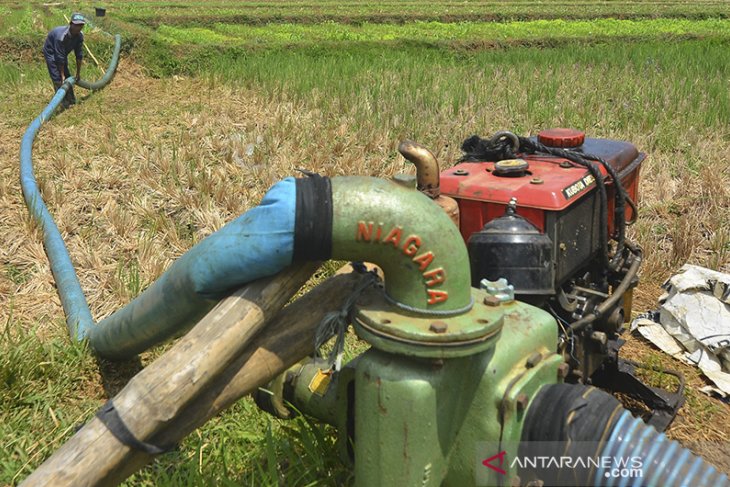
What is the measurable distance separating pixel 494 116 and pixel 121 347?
17.6 ft

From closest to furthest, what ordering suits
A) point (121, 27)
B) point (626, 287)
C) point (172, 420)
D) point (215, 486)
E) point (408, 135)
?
point (172, 420) → point (215, 486) → point (626, 287) → point (408, 135) → point (121, 27)

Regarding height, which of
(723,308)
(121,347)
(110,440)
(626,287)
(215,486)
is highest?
(110,440)

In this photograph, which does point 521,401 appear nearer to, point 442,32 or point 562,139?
point 562,139

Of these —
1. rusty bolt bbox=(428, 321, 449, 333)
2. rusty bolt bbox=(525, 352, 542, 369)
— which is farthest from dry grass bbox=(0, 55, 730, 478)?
rusty bolt bbox=(428, 321, 449, 333)

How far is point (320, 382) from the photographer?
7.30ft

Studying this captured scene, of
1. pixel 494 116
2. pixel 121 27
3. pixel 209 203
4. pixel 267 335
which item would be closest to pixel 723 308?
pixel 267 335

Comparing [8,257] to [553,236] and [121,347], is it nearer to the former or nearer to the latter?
[121,347]

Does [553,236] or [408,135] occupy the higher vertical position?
[553,236]

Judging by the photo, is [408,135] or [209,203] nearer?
[209,203]

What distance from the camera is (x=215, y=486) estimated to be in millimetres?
2234

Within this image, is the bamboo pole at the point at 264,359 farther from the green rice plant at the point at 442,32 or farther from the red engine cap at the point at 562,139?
the green rice plant at the point at 442,32

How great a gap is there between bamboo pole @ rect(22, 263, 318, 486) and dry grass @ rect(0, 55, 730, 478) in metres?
1.47

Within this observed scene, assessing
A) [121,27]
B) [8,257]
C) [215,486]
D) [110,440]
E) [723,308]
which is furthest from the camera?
[121,27]

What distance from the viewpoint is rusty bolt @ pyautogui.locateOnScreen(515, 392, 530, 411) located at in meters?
1.65
